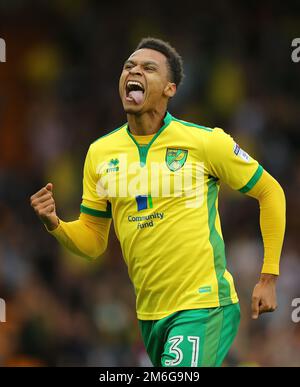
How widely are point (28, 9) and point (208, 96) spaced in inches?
122

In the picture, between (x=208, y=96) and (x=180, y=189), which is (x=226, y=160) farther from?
(x=208, y=96)

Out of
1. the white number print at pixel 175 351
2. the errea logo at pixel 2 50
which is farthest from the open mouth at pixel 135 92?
the errea logo at pixel 2 50

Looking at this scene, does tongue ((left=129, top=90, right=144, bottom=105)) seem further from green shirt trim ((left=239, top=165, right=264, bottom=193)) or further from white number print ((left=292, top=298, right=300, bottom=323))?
white number print ((left=292, top=298, right=300, bottom=323))

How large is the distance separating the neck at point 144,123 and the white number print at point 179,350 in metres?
1.35

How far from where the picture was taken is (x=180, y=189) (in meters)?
6.12

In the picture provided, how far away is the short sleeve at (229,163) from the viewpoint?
6.08 metres

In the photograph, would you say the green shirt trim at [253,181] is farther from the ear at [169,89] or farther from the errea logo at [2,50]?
the errea logo at [2,50]

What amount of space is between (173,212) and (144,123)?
64 cm

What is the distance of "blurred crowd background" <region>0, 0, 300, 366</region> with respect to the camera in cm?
1063

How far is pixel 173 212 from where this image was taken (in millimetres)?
6078

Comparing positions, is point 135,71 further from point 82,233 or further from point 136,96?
point 82,233

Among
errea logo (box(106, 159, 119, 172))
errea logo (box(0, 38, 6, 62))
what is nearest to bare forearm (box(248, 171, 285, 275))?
errea logo (box(106, 159, 119, 172))

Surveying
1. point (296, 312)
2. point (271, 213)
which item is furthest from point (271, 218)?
point (296, 312)

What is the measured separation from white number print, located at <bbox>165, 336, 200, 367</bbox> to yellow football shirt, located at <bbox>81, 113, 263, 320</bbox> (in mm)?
209
